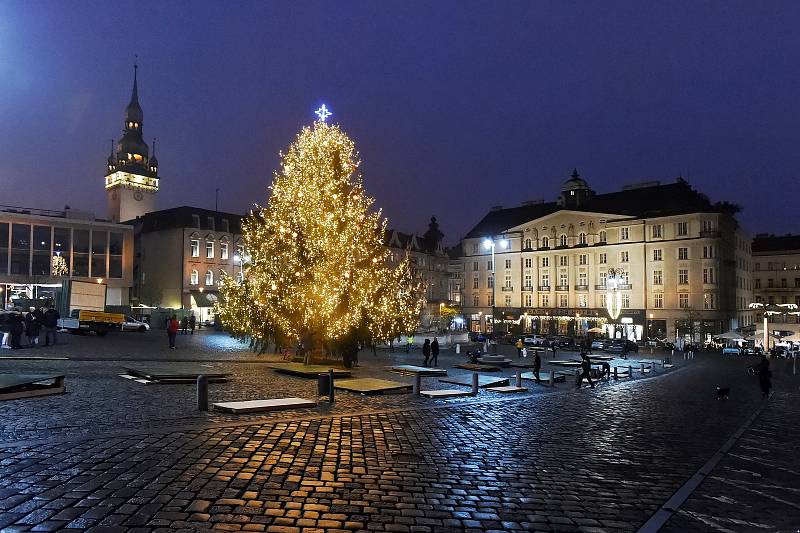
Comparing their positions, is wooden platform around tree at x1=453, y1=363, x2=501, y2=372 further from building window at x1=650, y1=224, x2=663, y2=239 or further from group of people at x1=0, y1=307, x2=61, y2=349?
building window at x1=650, y1=224, x2=663, y2=239

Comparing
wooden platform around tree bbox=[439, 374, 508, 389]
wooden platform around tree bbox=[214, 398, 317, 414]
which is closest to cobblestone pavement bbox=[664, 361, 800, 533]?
wooden platform around tree bbox=[439, 374, 508, 389]

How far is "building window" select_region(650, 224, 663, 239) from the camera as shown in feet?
253

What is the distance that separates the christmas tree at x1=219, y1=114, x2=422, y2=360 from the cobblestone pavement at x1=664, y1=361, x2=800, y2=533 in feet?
54.6

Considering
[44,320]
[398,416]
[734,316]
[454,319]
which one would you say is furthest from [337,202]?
[734,316]

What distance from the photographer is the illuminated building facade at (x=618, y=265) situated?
73.9 m

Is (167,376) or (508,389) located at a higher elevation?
(167,376)

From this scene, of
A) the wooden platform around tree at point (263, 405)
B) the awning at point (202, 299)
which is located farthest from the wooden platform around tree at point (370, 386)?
the awning at point (202, 299)

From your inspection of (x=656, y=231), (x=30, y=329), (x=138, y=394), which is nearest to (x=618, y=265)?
(x=656, y=231)

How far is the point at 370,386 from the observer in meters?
19.4

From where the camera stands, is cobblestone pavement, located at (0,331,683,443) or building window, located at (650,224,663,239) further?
building window, located at (650,224,663,239)

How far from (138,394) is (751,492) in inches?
563

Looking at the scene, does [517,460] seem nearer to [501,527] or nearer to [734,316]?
[501,527]

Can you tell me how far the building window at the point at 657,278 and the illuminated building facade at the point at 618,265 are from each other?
0.58 feet

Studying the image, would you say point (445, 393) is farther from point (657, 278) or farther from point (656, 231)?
point (656, 231)
